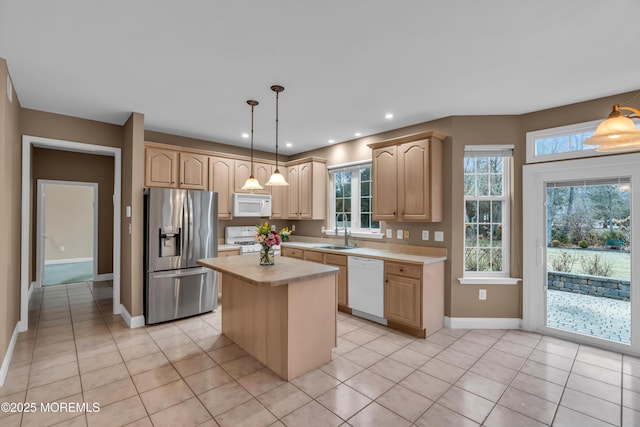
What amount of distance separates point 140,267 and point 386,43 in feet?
12.2

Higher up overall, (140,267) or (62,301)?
(140,267)

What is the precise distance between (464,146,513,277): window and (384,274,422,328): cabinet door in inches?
33.8

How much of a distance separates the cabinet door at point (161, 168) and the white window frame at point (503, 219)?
13.0ft

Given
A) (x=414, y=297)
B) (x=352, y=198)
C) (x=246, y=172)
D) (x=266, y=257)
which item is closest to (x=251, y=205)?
(x=246, y=172)

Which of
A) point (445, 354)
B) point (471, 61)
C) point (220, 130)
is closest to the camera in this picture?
point (471, 61)

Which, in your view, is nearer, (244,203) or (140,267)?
(140,267)

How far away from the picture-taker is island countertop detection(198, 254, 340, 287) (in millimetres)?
2398

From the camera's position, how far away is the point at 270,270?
2.77 metres

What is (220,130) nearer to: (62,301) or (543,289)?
(62,301)

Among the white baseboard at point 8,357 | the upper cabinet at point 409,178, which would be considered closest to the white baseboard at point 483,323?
the upper cabinet at point 409,178

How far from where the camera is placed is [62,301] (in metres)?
4.81

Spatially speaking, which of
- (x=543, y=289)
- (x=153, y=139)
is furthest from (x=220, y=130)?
(x=543, y=289)

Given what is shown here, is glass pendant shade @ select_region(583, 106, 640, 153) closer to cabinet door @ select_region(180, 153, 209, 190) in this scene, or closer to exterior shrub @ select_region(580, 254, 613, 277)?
exterior shrub @ select_region(580, 254, 613, 277)

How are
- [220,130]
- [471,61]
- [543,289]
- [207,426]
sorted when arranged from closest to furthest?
[207,426], [471,61], [543,289], [220,130]
